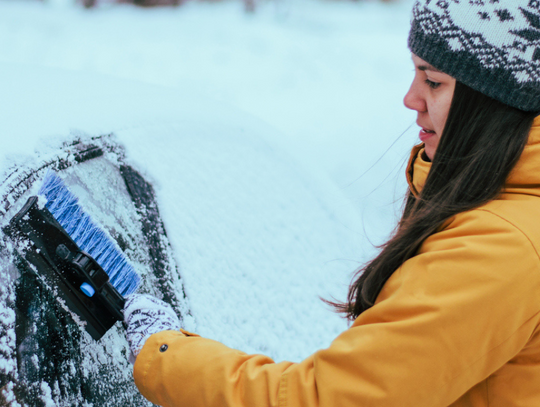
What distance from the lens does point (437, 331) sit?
72cm

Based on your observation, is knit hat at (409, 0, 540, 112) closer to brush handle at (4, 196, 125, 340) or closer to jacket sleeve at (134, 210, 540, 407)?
jacket sleeve at (134, 210, 540, 407)

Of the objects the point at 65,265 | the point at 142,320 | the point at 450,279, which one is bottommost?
the point at 142,320

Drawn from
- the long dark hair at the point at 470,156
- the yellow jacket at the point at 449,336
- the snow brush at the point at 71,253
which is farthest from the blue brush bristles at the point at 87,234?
the long dark hair at the point at 470,156

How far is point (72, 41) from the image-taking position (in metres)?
2.93

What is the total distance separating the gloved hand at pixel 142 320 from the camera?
102cm

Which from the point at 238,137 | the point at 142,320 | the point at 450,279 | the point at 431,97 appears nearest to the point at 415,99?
the point at 431,97

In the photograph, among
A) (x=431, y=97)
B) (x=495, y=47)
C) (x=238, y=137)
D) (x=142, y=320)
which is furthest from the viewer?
(x=238, y=137)

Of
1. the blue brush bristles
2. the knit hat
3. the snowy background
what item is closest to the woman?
the knit hat

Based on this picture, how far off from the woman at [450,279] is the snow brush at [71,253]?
9 centimetres

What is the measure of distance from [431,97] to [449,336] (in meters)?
0.47

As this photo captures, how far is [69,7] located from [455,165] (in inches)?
141

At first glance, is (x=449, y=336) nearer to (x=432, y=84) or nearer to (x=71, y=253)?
(x=432, y=84)

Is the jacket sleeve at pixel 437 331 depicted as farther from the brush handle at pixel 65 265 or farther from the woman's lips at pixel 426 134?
the brush handle at pixel 65 265

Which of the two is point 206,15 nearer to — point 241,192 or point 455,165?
point 241,192
